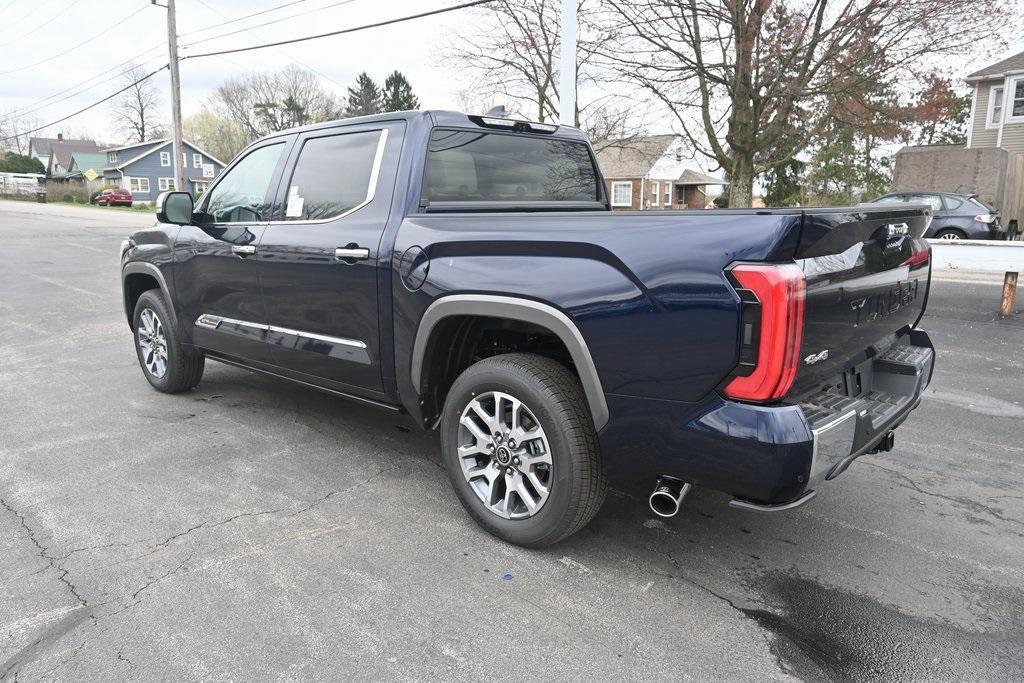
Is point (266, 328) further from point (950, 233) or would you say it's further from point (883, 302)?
point (950, 233)

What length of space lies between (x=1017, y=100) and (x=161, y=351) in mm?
29957

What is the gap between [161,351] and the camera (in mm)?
5570

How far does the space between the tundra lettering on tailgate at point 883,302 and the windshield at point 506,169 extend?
2.02 meters

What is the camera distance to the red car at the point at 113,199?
52.9 metres

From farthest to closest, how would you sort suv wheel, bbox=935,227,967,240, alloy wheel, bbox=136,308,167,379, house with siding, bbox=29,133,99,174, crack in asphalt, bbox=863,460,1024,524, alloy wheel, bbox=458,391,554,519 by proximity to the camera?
house with siding, bbox=29,133,99,174, suv wheel, bbox=935,227,967,240, alloy wheel, bbox=136,308,167,379, crack in asphalt, bbox=863,460,1024,524, alloy wheel, bbox=458,391,554,519

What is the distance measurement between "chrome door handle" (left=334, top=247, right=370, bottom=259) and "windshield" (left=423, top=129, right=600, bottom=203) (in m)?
0.42

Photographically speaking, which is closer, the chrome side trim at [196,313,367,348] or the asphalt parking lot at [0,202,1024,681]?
the asphalt parking lot at [0,202,1024,681]

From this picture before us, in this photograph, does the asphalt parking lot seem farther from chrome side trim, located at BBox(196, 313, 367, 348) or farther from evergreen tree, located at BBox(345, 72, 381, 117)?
evergreen tree, located at BBox(345, 72, 381, 117)

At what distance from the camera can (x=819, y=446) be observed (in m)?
2.43

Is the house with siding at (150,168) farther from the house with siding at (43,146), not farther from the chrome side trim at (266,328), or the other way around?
the chrome side trim at (266,328)

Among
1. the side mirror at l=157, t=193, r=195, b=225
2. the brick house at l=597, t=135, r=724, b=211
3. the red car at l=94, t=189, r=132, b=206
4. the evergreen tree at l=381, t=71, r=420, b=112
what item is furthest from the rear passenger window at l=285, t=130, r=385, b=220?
Answer: the evergreen tree at l=381, t=71, r=420, b=112

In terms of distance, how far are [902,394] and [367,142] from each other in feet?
9.74

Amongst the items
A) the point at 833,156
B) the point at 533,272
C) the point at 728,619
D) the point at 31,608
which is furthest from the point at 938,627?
the point at 833,156

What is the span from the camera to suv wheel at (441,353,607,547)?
292cm
